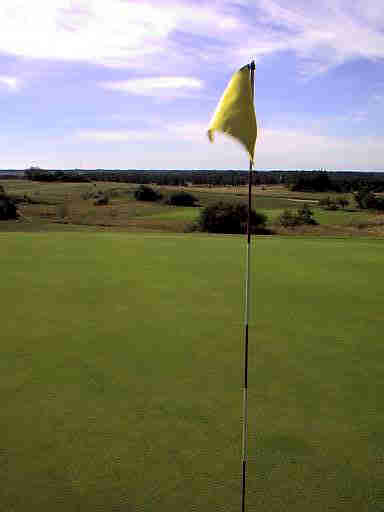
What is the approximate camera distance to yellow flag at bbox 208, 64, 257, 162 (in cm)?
244

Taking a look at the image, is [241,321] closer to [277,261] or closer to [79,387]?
[79,387]

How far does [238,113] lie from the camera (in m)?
2.45

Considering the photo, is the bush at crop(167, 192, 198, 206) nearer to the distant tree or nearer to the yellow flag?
the distant tree

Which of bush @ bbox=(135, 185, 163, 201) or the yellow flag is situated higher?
the yellow flag

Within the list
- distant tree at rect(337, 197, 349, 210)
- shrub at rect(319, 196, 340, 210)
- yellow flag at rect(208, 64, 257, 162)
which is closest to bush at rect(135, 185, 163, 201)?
shrub at rect(319, 196, 340, 210)

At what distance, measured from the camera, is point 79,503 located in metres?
2.45

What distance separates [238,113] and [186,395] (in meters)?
2.10

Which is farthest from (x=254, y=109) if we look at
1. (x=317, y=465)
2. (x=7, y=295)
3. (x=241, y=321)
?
(x=7, y=295)

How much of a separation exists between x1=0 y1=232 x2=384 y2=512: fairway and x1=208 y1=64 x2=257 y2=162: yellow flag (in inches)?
65.6

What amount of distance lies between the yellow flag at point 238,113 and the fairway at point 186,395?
1.67m

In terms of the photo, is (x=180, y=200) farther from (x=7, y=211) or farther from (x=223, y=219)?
(x=223, y=219)

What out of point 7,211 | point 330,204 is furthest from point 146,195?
point 7,211

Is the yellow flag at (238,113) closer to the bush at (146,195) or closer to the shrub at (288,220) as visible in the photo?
the shrub at (288,220)

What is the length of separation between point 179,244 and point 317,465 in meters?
9.81
